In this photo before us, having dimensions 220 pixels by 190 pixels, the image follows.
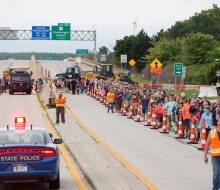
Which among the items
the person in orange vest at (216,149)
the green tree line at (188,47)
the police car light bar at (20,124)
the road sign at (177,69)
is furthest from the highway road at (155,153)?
the green tree line at (188,47)

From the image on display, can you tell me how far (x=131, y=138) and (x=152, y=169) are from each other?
9677mm

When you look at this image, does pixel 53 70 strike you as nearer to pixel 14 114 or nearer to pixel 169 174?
pixel 14 114

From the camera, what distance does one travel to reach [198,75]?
74.8 m

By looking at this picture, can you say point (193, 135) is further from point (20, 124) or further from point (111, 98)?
point (111, 98)

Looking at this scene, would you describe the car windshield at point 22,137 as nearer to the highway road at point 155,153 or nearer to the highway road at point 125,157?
the highway road at point 125,157

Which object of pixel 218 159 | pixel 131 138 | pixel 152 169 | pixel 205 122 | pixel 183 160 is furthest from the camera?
pixel 131 138

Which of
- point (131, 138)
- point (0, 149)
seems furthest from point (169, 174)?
point (131, 138)

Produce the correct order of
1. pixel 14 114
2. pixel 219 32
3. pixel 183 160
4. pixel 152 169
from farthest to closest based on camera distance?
pixel 219 32
pixel 14 114
pixel 183 160
pixel 152 169

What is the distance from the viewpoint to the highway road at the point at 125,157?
15.5 metres

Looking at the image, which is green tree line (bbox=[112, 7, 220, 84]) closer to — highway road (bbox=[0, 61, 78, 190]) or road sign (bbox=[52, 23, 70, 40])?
road sign (bbox=[52, 23, 70, 40])

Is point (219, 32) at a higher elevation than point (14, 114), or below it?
higher

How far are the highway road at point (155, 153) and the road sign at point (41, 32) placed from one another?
198 ft

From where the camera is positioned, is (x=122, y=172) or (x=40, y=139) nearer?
(x=40, y=139)

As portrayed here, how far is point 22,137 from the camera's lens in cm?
1410
